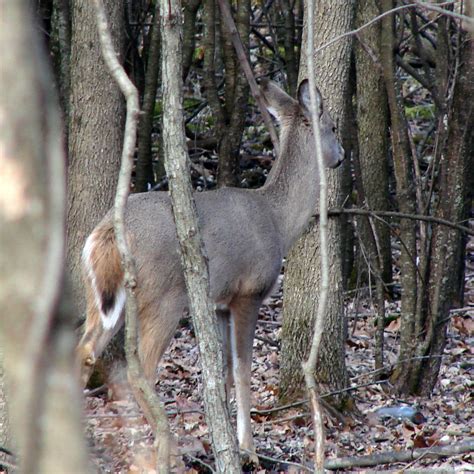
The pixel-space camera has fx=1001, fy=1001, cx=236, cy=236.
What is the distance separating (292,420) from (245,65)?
2.37 m

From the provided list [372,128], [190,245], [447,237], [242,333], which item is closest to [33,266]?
[190,245]

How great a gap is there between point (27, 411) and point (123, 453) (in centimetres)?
438

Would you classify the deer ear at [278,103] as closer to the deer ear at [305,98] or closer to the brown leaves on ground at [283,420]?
the deer ear at [305,98]

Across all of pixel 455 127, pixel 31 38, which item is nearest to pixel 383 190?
pixel 455 127

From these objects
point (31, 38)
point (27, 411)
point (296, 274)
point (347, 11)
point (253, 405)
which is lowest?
point (253, 405)

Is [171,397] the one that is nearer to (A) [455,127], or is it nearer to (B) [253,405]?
(B) [253,405]

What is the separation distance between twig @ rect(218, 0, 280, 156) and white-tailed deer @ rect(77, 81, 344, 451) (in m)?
0.14

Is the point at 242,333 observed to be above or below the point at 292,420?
above

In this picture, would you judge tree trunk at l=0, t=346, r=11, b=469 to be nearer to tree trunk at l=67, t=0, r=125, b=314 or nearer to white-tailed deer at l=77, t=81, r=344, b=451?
white-tailed deer at l=77, t=81, r=344, b=451

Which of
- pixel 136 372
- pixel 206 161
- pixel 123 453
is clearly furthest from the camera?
pixel 206 161

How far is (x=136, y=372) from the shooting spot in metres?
3.71

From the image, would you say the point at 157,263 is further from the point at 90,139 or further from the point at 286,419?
the point at 90,139

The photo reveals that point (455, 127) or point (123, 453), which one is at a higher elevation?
point (455, 127)

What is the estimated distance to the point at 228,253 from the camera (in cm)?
641
